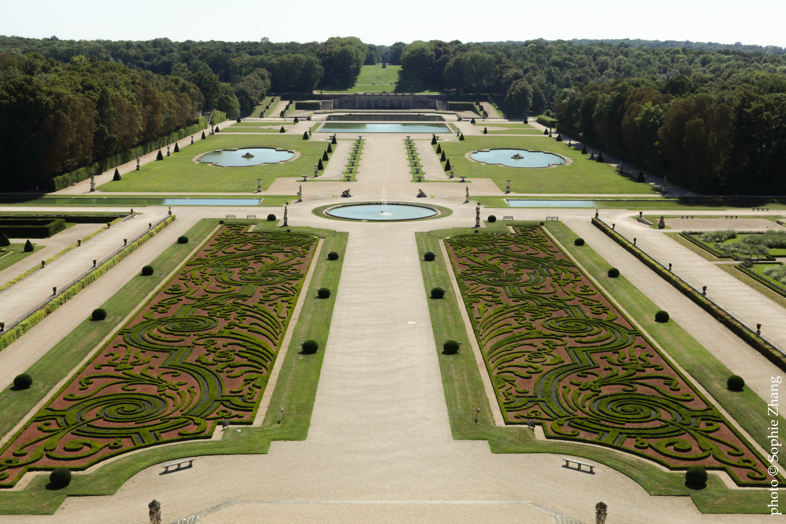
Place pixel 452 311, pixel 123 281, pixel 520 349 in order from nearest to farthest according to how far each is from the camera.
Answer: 1. pixel 520 349
2. pixel 452 311
3. pixel 123 281

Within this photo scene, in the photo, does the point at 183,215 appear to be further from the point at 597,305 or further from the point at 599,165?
the point at 599,165

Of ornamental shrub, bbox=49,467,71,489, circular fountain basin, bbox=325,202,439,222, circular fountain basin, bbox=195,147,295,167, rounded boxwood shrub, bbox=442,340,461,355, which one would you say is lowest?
ornamental shrub, bbox=49,467,71,489

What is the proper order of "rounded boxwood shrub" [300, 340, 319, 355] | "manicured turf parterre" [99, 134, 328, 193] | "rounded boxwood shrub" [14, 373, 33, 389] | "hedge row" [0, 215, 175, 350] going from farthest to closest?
"manicured turf parterre" [99, 134, 328, 193] → "hedge row" [0, 215, 175, 350] → "rounded boxwood shrub" [300, 340, 319, 355] → "rounded boxwood shrub" [14, 373, 33, 389]

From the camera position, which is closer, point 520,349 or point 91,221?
point 520,349

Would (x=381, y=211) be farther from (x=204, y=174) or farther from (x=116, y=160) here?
(x=116, y=160)

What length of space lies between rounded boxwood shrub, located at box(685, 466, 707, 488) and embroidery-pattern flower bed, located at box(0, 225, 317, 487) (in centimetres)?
1876

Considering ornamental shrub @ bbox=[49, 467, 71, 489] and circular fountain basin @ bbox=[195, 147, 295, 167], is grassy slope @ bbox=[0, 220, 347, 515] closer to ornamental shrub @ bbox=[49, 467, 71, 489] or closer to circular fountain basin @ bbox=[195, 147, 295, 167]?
ornamental shrub @ bbox=[49, 467, 71, 489]

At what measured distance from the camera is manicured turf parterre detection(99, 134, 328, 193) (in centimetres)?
9256

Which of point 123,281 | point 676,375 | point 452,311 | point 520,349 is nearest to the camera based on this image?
point 676,375

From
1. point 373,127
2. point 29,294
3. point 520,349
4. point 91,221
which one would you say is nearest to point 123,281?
point 29,294

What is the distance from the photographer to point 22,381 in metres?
37.0

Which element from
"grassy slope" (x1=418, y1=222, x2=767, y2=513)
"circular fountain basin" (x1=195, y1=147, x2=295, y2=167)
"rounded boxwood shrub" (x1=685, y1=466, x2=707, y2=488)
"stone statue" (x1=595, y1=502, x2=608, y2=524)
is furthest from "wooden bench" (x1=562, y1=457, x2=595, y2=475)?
"circular fountain basin" (x1=195, y1=147, x2=295, y2=167)

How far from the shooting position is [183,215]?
76938 millimetres

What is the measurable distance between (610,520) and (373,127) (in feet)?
483
